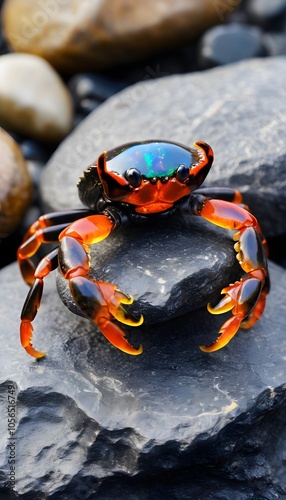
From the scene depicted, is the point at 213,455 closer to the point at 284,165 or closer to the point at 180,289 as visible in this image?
the point at 180,289

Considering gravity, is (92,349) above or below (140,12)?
below

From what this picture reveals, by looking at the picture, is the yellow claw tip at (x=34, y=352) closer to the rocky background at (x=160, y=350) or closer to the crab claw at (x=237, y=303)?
the rocky background at (x=160, y=350)

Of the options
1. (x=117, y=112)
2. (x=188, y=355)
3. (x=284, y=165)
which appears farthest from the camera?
(x=117, y=112)

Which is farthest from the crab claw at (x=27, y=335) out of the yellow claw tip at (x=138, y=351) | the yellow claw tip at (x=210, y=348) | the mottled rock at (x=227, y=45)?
the mottled rock at (x=227, y=45)

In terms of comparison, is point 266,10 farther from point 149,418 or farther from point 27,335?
point 149,418

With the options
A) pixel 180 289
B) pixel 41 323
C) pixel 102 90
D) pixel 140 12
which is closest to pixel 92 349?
pixel 41 323

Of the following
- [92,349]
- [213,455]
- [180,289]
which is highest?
[180,289]
